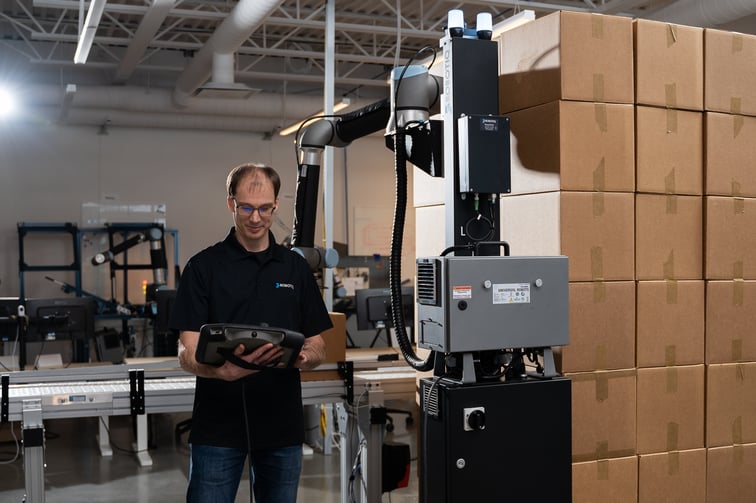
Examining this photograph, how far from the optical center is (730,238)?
3098 mm

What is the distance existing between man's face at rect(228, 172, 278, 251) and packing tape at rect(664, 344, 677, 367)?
1.53m

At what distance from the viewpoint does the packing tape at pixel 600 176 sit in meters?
2.83

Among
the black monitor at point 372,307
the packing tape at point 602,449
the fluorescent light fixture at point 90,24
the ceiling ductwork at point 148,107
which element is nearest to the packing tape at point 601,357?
the packing tape at point 602,449

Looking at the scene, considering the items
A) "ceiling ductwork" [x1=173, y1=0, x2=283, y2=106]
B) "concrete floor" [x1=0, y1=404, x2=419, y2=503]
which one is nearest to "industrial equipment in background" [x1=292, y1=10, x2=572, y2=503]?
"concrete floor" [x1=0, y1=404, x2=419, y2=503]

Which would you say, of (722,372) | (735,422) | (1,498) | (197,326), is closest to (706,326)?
(722,372)

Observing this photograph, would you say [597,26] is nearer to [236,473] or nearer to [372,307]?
[236,473]

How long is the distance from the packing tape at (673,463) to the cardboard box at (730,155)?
3.17ft

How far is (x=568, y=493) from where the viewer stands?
257cm

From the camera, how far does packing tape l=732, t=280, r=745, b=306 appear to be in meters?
3.11

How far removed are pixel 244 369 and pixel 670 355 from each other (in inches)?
62.7

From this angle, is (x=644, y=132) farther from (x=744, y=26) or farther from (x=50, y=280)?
(x=50, y=280)

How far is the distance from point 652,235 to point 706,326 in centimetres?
43

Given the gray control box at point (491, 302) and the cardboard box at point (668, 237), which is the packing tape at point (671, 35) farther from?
the gray control box at point (491, 302)

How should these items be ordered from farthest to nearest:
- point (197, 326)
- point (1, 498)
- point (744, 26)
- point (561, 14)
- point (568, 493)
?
1. point (744, 26)
2. point (1, 498)
3. point (561, 14)
4. point (568, 493)
5. point (197, 326)
